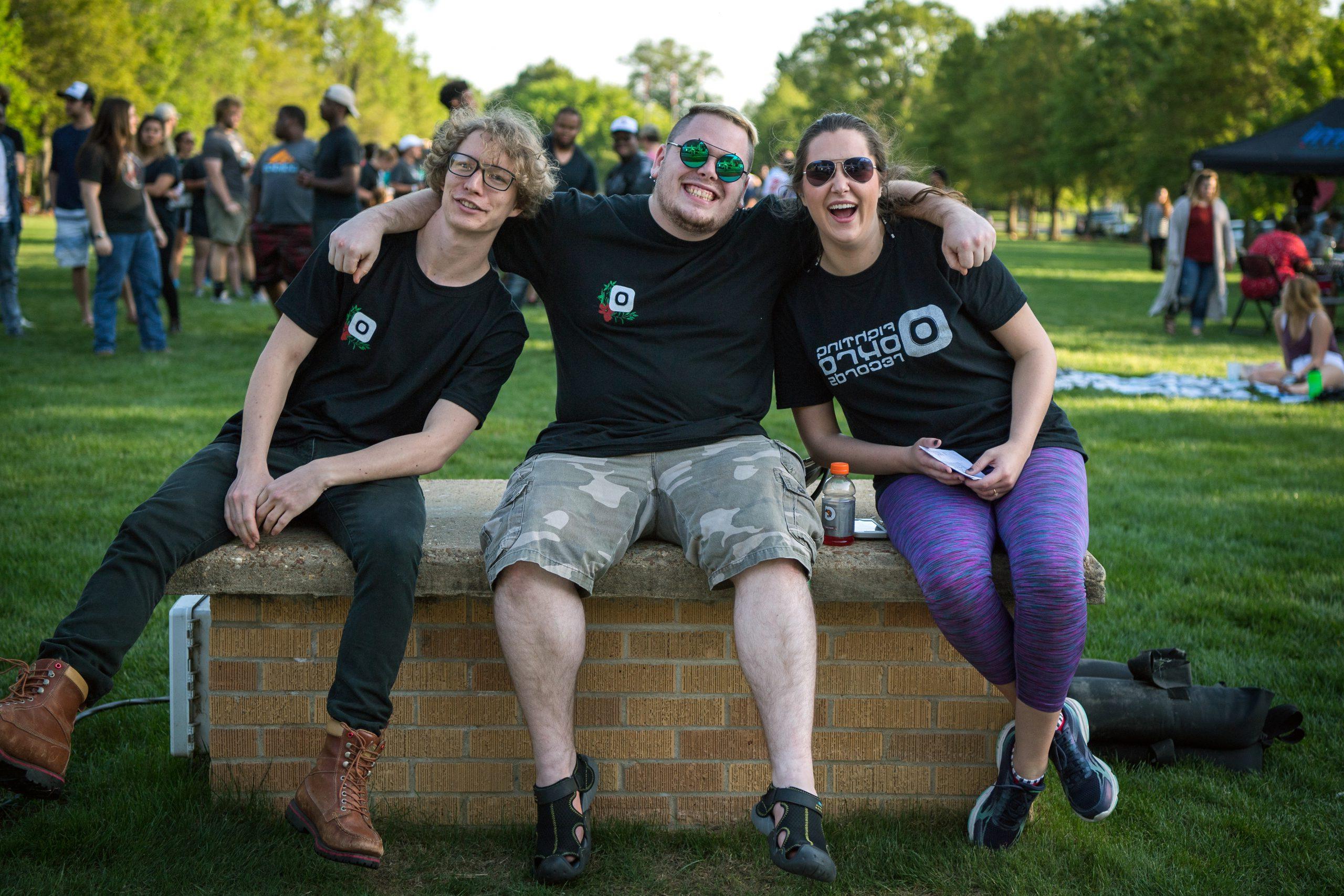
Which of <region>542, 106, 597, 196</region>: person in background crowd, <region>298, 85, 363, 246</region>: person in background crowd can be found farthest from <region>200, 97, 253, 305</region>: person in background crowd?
<region>542, 106, 597, 196</region>: person in background crowd

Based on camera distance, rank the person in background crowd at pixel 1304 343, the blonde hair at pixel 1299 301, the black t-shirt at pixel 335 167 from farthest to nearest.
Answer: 1. the black t-shirt at pixel 335 167
2. the blonde hair at pixel 1299 301
3. the person in background crowd at pixel 1304 343

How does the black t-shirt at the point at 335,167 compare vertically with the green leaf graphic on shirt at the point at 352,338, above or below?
above

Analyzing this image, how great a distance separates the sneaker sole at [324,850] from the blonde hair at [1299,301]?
30.7 feet

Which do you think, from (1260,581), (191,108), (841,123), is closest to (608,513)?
(841,123)

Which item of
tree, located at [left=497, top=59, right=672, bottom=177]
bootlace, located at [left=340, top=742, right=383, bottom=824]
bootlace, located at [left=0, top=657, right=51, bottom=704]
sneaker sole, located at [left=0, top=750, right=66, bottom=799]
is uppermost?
tree, located at [left=497, top=59, right=672, bottom=177]

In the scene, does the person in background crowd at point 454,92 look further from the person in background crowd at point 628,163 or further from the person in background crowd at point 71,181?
the person in background crowd at point 71,181

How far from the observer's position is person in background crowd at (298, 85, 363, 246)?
9.75 m

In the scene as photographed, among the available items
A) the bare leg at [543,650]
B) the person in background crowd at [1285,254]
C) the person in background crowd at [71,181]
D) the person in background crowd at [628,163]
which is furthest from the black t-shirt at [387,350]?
the person in background crowd at [1285,254]

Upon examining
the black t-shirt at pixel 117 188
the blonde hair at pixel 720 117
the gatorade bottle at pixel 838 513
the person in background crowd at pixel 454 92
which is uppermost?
the person in background crowd at pixel 454 92

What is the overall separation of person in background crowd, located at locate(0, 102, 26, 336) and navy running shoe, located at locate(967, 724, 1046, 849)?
10.3m

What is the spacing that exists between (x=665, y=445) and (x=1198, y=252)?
41.5ft

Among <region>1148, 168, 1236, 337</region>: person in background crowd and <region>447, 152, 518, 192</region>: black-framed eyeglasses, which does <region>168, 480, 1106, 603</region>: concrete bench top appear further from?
<region>1148, 168, 1236, 337</region>: person in background crowd

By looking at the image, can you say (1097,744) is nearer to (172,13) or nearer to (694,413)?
(694,413)

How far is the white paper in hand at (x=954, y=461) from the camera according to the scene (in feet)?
9.89
